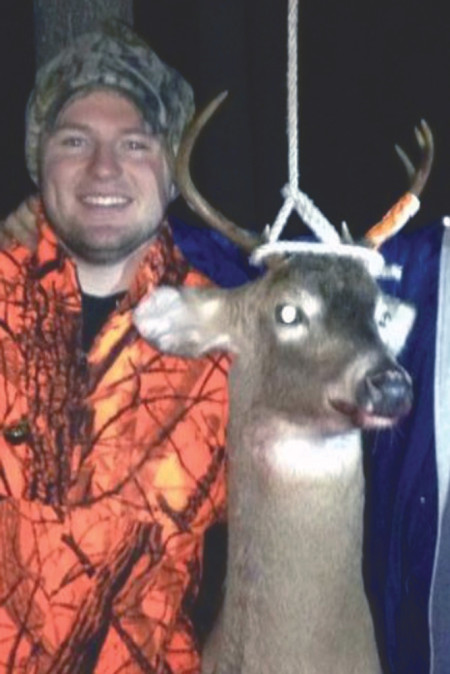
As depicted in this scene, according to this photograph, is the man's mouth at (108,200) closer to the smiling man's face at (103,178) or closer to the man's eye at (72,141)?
the smiling man's face at (103,178)

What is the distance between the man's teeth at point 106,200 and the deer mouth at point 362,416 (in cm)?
88

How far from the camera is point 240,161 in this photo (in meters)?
8.18

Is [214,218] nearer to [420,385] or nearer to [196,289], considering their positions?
[196,289]

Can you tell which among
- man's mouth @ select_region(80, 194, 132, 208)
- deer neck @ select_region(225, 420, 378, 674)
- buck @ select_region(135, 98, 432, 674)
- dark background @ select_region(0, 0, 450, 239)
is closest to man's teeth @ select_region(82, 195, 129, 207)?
man's mouth @ select_region(80, 194, 132, 208)

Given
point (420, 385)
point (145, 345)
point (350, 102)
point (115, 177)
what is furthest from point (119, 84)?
point (350, 102)

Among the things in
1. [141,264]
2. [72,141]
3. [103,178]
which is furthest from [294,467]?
[72,141]

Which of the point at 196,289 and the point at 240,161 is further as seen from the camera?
the point at 240,161

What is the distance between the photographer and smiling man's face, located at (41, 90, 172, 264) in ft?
13.6

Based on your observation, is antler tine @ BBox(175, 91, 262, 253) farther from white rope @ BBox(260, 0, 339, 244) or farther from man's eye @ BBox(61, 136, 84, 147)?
man's eye @ BBox(61, 136, 84, 147)

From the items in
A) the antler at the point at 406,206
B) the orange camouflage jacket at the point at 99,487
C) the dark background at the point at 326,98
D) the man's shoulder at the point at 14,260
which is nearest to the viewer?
the antler at the point at 406,206

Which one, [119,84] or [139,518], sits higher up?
[119,84]

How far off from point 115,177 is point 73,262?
230 mm

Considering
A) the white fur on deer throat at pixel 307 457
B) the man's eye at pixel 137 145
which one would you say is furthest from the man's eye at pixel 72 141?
the white fur on deer throat at pixel 307 457

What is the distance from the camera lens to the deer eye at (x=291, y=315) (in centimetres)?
360
